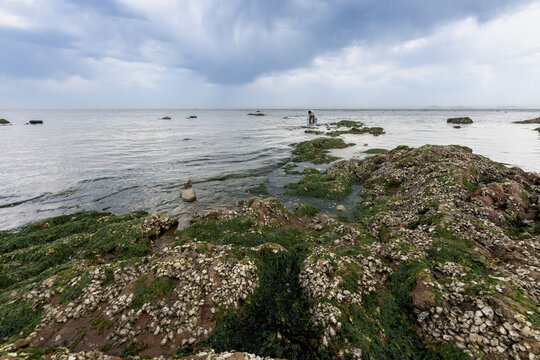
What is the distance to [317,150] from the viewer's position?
35.6 metres

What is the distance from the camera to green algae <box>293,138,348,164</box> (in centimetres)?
3048

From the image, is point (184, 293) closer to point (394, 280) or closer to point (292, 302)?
point (292, 302)

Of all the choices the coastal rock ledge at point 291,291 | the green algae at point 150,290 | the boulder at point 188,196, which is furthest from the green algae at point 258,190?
the green algae at point 150,290

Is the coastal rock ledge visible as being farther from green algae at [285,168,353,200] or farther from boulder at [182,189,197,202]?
boulder at [182,189,197,202]

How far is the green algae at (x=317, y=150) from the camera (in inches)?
1200

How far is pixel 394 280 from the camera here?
7598 millimetres

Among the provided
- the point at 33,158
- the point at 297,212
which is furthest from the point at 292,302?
the point at 33,158

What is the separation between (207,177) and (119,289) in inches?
668

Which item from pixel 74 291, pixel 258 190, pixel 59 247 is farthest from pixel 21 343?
pixel 258 190

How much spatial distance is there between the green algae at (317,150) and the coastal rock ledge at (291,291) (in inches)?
755

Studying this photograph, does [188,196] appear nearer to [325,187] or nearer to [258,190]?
[258,190]

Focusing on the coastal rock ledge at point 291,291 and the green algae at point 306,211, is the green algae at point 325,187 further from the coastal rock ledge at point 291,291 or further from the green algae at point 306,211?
the coastal rock ledge at point 291,291

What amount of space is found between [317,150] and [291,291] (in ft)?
98.4

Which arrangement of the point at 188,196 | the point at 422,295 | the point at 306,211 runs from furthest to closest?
the point at 188,196 → the point at 306,211 → the point at 422,295
